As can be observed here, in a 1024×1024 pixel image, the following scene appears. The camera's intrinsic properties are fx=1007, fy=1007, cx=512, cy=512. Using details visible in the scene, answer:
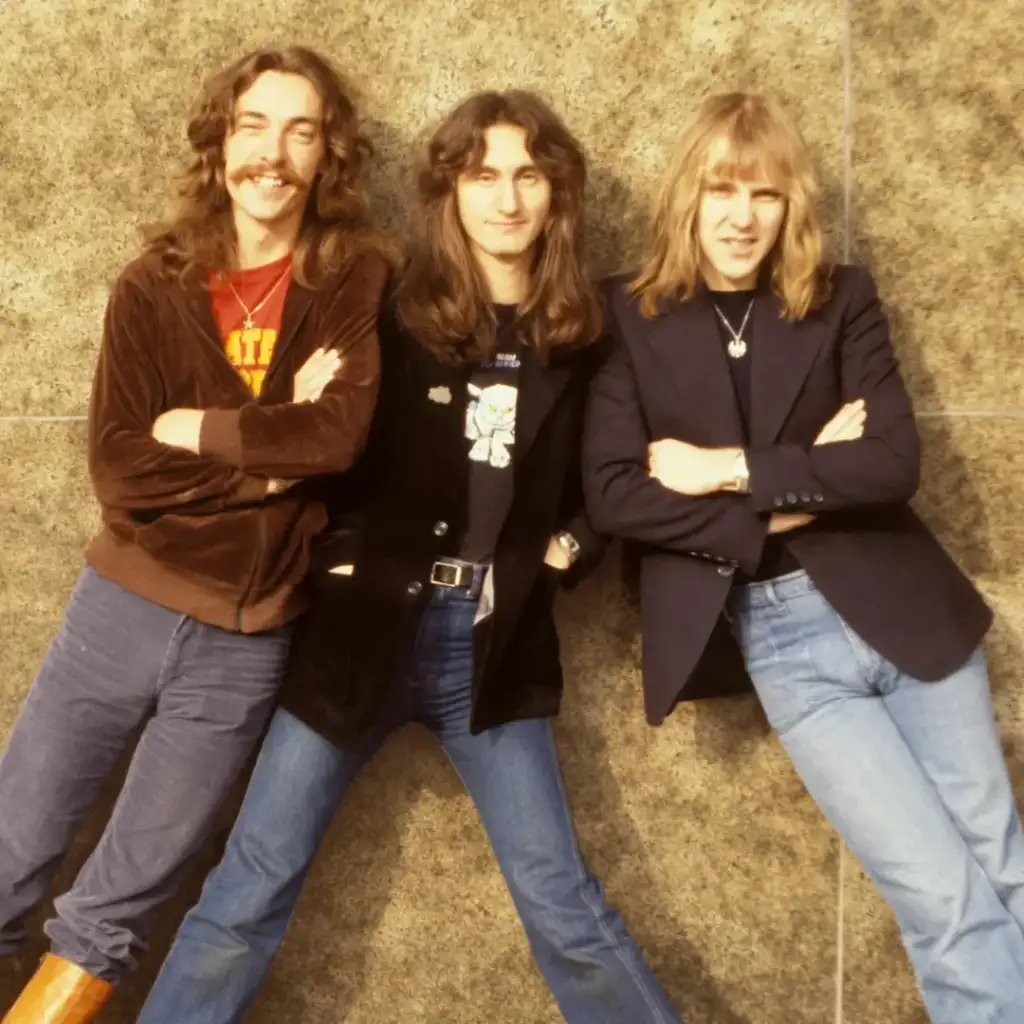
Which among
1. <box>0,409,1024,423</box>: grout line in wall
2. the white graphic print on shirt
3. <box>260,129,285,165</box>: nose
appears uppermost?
<box>260,129,285,165</box>: nose

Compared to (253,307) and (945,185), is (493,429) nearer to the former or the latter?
(253,307)

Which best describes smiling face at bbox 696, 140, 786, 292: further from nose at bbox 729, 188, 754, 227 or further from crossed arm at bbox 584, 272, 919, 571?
crossed arm at bbox 584, 272, 919, 571

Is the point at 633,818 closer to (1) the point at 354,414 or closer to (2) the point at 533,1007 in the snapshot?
(2) the point at 533,1007

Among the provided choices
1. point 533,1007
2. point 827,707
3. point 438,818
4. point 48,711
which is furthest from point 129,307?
point 533,1007

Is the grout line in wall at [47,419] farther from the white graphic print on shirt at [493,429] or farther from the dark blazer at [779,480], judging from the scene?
the dark blazer at [779,480]

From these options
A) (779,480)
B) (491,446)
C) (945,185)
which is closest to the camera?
(779,480)

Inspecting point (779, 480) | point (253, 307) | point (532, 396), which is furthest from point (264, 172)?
point (779, 480)

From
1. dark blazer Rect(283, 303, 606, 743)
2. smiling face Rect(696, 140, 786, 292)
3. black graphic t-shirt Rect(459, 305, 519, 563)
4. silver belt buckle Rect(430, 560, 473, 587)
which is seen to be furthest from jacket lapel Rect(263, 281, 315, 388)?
smiling face Rect(696, 140, 786, 292)

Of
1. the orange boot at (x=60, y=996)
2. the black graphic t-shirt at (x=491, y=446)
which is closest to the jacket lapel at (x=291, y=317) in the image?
the black graphic t-shirt at (x=491, y=446)

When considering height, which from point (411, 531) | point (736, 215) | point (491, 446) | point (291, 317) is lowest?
point (411, 531)

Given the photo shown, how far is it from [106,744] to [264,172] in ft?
3.16

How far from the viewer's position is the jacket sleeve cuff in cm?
153

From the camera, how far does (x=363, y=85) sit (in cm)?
188

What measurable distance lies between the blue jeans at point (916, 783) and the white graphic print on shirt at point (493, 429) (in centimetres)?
47
